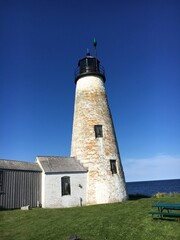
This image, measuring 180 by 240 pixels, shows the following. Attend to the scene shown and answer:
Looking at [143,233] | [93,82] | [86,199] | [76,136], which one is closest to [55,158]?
[76,136]

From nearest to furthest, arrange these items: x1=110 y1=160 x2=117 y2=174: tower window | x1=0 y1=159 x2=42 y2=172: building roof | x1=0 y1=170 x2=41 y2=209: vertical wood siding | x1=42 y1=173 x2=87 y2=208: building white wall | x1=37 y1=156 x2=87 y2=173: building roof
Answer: x1=0 y1=170 x2=41 y2=209: vertical wood siding → x1=0 y1=159 x2=42 y2=172: building roof → x1=42 y1=173 x2=87 y2=208: building white wall → x1=37 y1=156 x2=87 y2=173: building roof → x1=110 y1=160 x2=117 y2=174: tower window

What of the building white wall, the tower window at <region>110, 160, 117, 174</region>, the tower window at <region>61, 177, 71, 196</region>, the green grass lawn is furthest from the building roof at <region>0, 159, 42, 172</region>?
the tower window at <region>110, 160, 117, 174</region>

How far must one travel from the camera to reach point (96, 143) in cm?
1847

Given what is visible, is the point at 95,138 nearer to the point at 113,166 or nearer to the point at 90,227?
the point at 113,166

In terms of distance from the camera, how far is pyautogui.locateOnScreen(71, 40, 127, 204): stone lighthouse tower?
1747 cm

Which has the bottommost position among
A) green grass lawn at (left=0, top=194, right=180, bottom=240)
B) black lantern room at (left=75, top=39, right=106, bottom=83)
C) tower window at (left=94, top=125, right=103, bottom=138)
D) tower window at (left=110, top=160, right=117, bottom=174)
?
green grass lawn at (left=0, top=194, right=180, bottom=240)

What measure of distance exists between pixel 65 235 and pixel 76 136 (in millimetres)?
11332

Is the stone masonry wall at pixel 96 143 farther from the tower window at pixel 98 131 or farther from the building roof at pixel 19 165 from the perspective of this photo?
the building roof at pixel 19 165

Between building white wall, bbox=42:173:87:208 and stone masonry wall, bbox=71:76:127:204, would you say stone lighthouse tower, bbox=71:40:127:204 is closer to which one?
stone masonry wall, bbox=71:76:127:204

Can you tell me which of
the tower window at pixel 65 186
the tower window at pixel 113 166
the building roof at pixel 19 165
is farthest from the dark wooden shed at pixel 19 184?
the tower window at pixel 113 166

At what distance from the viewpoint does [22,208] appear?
14461 millimetres

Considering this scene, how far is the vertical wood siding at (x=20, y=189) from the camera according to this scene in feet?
47.4

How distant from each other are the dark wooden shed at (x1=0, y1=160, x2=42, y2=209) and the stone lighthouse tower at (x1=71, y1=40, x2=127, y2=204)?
13.9ft

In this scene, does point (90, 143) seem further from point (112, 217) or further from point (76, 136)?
point (112, 217)
